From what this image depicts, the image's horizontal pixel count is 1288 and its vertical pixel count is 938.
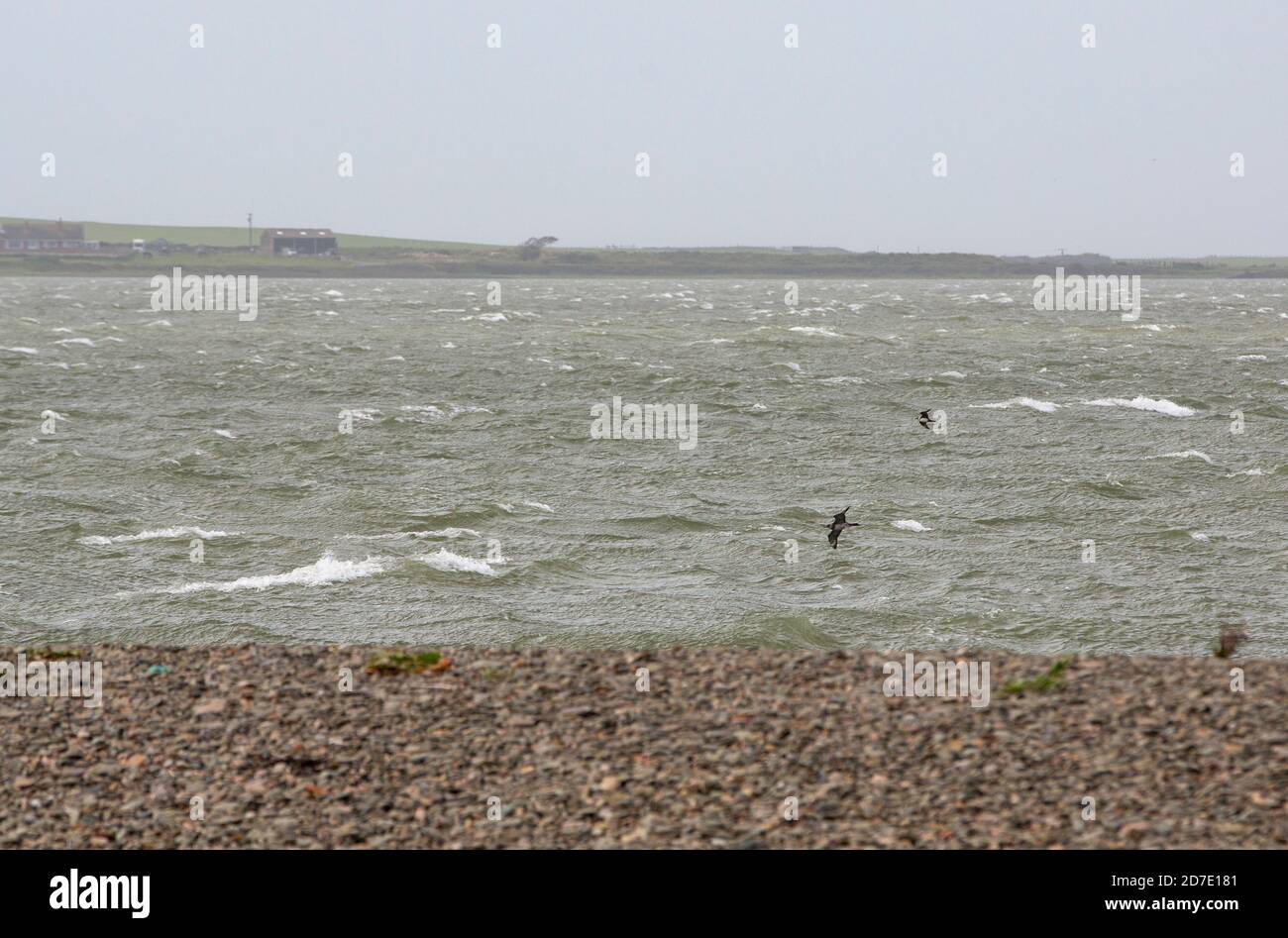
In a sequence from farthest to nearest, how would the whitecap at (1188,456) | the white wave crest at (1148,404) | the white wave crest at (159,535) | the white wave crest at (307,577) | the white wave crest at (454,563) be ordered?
the white wave crest at (1148,404)
the whitecap at (1188,456)
the white wave crest at (159,535)
the white wave crest at (454,563)
the white wave crest at (307,577)

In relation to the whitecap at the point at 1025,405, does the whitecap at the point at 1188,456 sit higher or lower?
lower

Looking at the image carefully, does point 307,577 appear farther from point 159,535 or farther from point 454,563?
point 159,535

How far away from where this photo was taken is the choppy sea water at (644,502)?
18281 mm

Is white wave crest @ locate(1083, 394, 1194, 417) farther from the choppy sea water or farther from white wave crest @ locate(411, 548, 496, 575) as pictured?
white wave crest @ locate(411, 548, 496, 575)

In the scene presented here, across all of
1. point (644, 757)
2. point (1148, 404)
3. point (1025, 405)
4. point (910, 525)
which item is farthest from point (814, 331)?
point (644, 757)

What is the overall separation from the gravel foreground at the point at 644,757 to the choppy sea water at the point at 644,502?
528 cm

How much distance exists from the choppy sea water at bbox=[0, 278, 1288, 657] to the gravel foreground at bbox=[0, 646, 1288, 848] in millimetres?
5275

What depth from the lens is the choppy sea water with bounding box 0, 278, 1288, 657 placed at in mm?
18281

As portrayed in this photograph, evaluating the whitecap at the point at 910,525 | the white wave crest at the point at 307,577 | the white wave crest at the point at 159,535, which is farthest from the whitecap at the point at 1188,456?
the white wave crest at the point at 159,535

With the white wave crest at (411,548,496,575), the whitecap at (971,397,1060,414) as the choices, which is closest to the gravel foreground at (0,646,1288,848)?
the white wave crest at (411,548,496,575)

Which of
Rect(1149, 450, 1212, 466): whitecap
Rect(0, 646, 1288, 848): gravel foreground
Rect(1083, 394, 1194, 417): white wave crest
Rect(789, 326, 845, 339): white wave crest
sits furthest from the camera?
Rect(789, 326, 845, 339): white wave crest

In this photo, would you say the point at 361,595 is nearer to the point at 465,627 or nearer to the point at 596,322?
the point at 465,627

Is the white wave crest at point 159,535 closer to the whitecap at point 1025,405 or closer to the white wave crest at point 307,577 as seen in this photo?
the white wave crest at point 307,577

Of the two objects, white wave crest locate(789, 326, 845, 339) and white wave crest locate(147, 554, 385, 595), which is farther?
white wave crest locate(789, 326, 845, 339)
